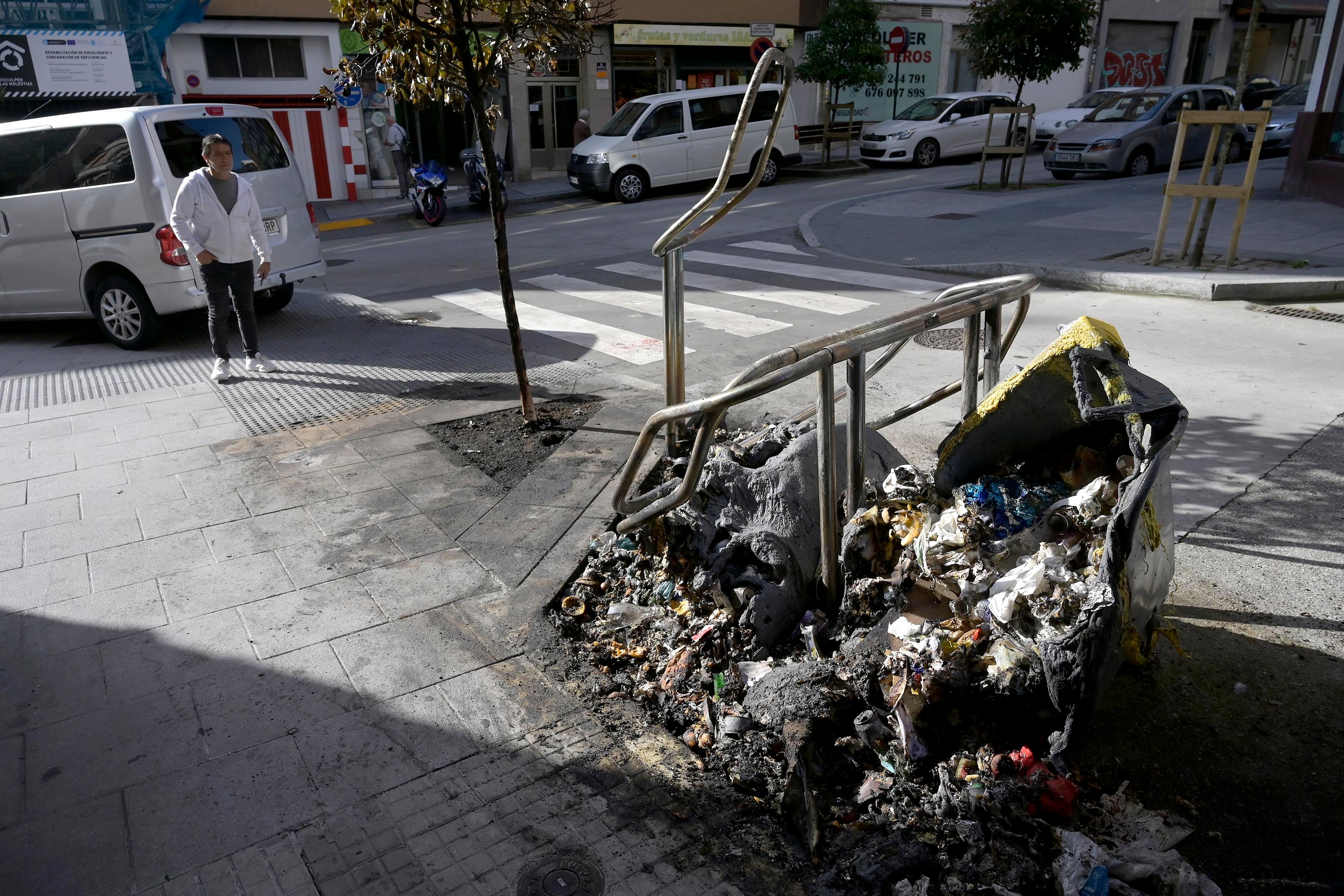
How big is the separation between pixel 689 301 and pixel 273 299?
14.1 ft

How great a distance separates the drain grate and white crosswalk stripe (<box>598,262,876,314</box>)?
11.4ft

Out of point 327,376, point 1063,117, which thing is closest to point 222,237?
point 327,376

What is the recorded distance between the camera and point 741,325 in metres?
8.76

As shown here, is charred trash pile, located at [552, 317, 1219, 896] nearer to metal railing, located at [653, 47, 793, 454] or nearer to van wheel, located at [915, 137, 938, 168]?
metal railing, located at [653, 47, 793, 454]

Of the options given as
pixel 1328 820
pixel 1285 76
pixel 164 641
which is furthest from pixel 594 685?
pixel 1285 76

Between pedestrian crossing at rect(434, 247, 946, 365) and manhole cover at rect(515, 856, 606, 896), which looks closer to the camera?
manhole cover at rect(515, 856, 606, 896)

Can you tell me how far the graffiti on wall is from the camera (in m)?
32.9

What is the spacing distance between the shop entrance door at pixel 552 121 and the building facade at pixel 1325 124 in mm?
16023

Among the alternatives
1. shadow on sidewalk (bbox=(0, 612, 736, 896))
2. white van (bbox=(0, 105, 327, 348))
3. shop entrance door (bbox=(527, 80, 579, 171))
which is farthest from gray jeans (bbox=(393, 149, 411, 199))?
shadow on sidewalk (bbox=(0, 612, 736, 896))

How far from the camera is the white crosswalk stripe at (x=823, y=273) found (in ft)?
33.3

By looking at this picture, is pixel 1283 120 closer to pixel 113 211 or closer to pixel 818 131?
pixel 818 131

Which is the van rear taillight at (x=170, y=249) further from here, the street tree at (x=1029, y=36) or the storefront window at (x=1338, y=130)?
the storefront window at (x=1338, y=130)

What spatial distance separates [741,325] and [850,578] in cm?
541

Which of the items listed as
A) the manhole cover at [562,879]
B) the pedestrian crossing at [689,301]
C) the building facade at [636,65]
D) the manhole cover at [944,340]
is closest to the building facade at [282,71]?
the building facade at [636,65]
